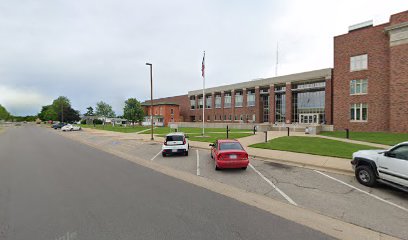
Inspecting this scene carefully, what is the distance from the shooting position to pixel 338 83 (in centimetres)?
2859

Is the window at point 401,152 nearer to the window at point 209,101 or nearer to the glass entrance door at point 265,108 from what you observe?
the glass entrance door at point 265,108

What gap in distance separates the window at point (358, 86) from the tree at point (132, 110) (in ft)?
136

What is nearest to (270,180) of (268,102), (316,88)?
(316,88)

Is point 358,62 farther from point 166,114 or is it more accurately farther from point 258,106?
point 166,114

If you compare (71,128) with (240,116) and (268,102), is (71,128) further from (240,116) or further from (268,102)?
(268,102)

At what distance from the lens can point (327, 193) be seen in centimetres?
627

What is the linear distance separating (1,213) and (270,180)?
26.8 feet

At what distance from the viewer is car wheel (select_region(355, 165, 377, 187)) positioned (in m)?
6.69

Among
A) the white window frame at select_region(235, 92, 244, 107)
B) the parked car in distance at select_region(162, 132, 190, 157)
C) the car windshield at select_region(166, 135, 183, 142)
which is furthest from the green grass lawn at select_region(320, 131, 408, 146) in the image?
the white window frame at select_region(235, 92, 244, 107)

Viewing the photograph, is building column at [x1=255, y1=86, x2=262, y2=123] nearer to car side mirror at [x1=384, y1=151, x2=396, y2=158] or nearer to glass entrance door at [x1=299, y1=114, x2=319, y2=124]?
glass entrance door at [x1=299, y1=114, x2=319, y2=124]

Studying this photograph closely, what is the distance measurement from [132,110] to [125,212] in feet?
144

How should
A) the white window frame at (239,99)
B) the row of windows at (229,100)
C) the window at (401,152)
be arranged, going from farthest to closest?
1. the white window frame at (239,99)
2. the row of windows at (229,100)
3. the window at (401,152)

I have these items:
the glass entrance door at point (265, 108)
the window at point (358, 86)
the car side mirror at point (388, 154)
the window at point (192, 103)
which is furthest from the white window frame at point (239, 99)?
the car side mirror at point (388, 154)

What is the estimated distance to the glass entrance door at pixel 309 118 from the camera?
38.4 metres
